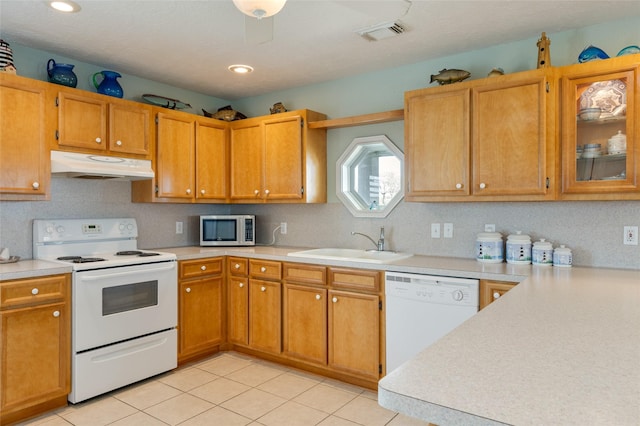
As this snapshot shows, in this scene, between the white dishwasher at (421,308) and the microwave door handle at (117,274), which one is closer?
the white dishwasher at (421,308)

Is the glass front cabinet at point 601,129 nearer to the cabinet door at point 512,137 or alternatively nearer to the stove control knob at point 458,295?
the cabinet door at point 512,137

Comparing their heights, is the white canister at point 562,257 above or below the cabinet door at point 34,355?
above

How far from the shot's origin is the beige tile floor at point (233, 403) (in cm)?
257

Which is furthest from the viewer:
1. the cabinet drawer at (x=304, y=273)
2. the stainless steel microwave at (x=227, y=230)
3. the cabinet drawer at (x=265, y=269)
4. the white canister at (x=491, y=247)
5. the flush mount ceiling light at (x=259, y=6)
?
the stainless steel microwave at (x=227, y=230)

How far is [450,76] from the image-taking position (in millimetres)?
2967

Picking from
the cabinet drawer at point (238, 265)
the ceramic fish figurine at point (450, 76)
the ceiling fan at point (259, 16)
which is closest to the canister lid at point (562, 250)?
the ceramic fish figurine at point (450, 76)

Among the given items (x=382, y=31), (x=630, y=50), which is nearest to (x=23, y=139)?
(x=382, y=31)

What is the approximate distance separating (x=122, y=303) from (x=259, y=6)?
7.55 ft

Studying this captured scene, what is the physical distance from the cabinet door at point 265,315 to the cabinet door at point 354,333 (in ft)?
1.71

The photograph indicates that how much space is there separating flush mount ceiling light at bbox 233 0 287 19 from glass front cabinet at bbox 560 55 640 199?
1858 mm

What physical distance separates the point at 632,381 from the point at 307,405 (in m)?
2.25

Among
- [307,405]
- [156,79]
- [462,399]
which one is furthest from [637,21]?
[156,79]

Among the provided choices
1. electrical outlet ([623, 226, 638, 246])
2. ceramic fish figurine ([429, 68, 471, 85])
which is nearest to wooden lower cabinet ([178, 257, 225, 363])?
ceramic fish figurine ([429, 68, 471, 85])

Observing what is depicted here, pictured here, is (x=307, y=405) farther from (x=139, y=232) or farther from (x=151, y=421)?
(x=139, y=232)
